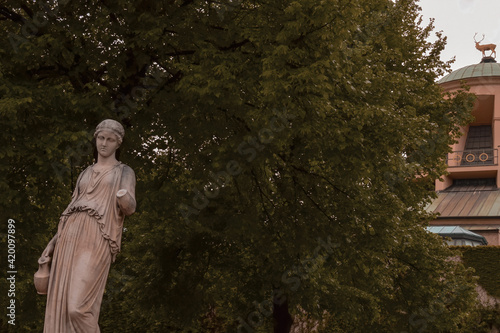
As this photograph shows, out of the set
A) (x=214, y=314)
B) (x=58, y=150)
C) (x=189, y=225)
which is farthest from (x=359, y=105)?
(x=214, y=314)

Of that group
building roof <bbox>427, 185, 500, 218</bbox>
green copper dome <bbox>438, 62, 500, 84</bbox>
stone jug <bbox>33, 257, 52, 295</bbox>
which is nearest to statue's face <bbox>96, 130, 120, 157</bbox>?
stone jug <bbox>33, 257, 52, 295</bbox>

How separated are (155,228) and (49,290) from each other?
29.6 ft

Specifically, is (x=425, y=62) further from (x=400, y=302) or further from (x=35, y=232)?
(x=35, y=232)

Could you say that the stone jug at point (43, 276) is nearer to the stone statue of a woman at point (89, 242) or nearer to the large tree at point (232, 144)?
the stone statue of a woman at point (89, 242)

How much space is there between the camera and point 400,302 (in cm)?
1569

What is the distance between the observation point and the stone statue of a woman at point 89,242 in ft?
17.6

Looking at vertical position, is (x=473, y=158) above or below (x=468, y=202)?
above

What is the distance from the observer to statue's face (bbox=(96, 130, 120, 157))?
5867 mm

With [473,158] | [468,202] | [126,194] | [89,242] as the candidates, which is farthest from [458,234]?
[89,242]

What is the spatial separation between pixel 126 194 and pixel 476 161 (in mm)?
33358

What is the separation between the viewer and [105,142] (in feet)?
19.3

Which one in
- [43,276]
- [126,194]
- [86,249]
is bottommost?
[43,276]

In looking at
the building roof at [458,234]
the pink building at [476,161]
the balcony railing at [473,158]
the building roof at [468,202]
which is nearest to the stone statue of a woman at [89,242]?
the building roof at [458,234]

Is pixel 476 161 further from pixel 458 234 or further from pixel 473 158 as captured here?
pixel 458 234
